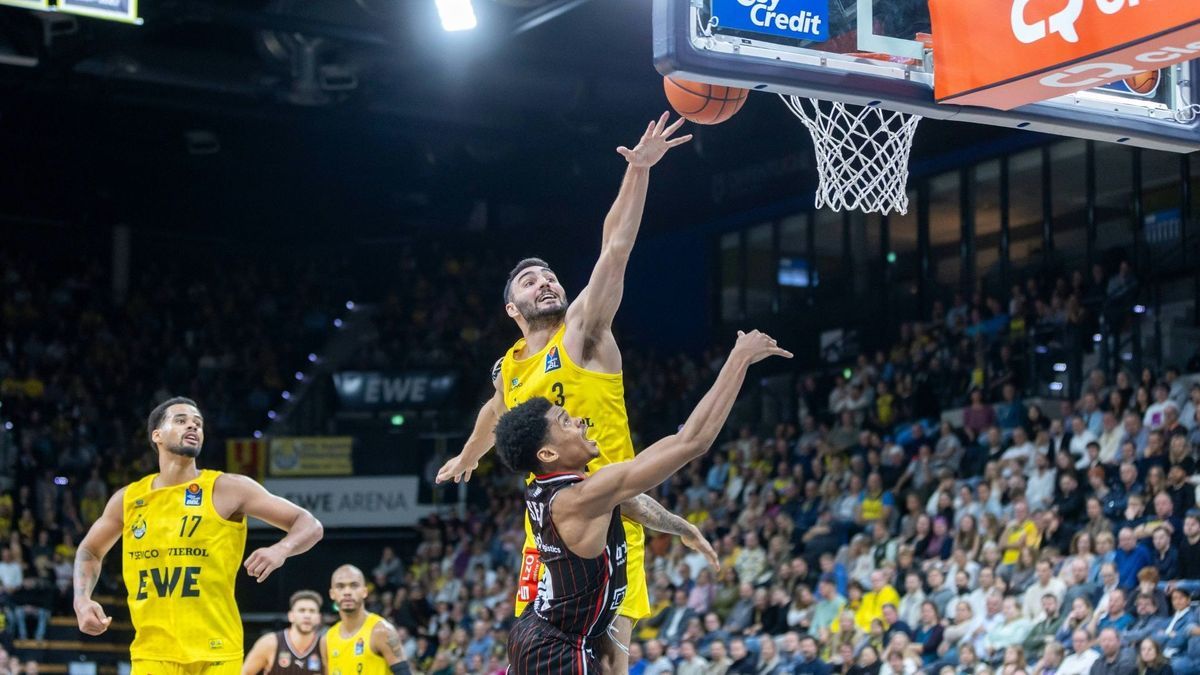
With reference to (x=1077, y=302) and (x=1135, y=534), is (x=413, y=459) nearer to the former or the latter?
(x=1077, y=302)

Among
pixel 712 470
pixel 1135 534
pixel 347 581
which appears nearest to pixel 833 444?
pixel 712 470

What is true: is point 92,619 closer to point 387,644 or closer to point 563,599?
point 563,599

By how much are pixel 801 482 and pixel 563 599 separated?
14817mm

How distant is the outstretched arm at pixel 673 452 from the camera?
5770 millimetres

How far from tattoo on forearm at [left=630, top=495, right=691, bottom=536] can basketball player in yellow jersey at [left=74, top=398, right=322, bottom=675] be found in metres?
1.84

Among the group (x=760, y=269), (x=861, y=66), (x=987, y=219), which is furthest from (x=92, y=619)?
(x=760, y=269)

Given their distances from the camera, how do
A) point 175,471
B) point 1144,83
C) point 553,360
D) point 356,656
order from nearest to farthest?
point 553,360
point 1144,83
point 175,471
point 356,656

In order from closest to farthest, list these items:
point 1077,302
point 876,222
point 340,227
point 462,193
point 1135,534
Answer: point 1135,534 < point 1077,302 < point 876,222 < point 462,193 < point 340,227

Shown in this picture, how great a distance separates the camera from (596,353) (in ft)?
23.9

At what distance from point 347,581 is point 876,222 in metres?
16.1

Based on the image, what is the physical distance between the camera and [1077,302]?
1934cm

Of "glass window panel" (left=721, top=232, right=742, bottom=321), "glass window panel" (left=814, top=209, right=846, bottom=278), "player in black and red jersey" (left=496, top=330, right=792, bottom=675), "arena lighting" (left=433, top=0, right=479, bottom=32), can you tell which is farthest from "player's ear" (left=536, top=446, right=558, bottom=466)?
"glass window panel" (left=721, top=232, right=742, bottom=321)

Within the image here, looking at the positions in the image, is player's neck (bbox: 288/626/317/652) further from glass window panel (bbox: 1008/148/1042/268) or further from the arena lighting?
glass window panel (bbox: 1008/148/1042/268)

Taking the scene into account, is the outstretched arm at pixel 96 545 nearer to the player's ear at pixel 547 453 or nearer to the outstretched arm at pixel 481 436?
the outstretched arm at pixel 481 436
